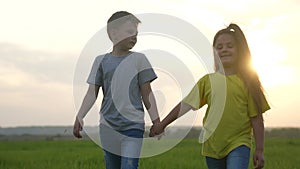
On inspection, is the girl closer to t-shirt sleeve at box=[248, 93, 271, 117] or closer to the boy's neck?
t-shirt sleeve at box=[248, 93, 271, 117]

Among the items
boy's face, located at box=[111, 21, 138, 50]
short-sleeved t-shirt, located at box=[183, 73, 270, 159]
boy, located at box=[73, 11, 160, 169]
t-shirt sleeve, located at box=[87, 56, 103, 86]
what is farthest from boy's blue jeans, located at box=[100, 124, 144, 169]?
boy's face, located at box=[111, 21, 138, 50]

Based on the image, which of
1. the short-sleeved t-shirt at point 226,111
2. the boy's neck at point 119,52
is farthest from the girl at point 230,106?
the boy's neck at point 119,52

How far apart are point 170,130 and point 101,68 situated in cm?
76

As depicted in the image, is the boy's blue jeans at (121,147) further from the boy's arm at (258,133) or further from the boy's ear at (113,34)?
the boy's arm at (258,133)

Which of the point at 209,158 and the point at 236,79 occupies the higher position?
the point at 236,79

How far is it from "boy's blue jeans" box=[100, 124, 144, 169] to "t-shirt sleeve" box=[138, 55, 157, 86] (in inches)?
15.9

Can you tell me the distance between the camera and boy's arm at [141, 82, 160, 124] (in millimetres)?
4211

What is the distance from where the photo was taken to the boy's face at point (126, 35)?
424 cm

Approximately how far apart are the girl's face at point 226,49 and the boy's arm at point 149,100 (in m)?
0.61

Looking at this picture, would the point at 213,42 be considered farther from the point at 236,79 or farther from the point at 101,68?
the point at 101,68

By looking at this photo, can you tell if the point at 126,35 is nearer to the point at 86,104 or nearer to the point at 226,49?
the point at 86,104

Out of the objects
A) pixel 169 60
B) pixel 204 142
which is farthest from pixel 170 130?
pixel 169 60

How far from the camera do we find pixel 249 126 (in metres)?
3.91

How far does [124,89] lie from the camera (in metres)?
4.22
